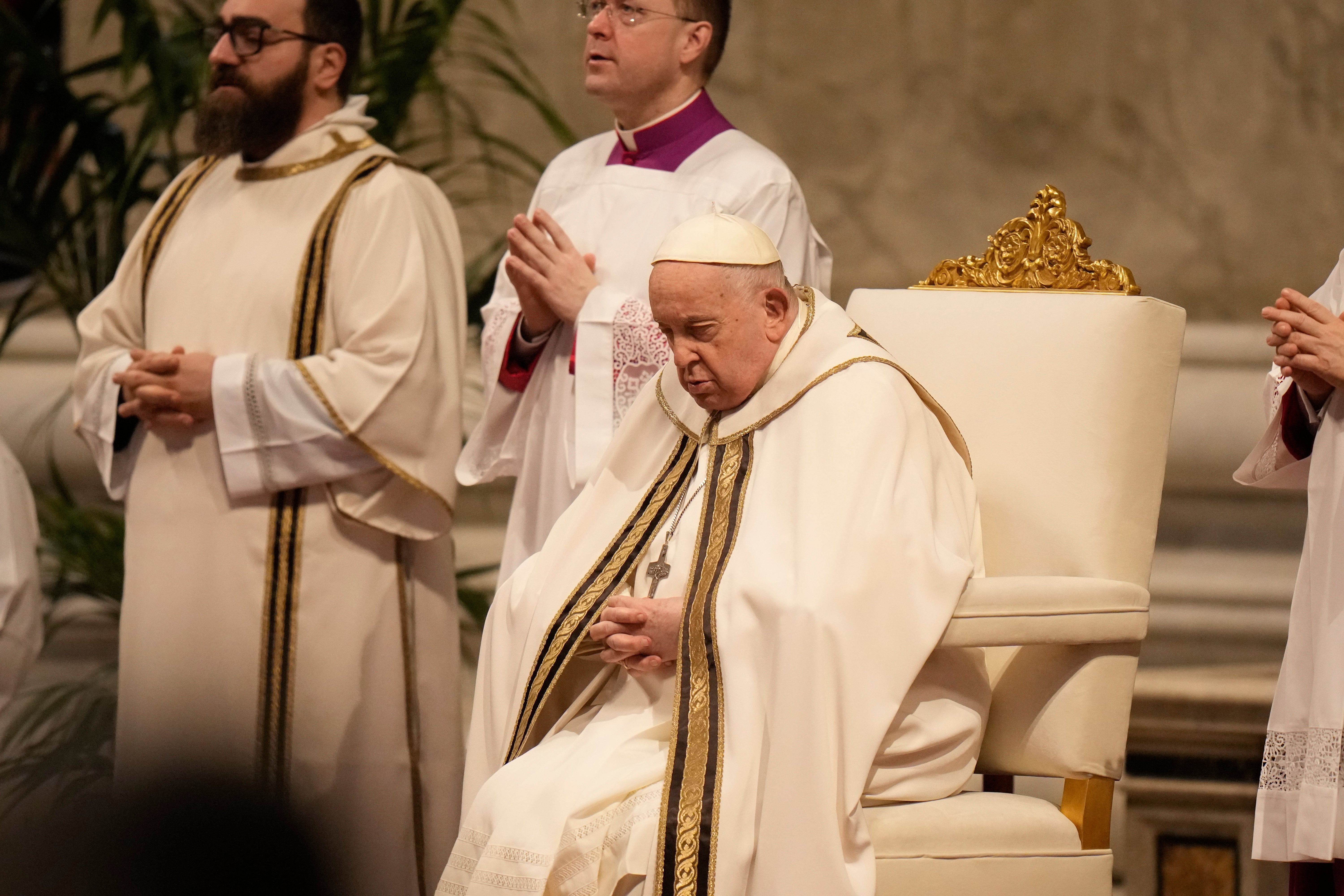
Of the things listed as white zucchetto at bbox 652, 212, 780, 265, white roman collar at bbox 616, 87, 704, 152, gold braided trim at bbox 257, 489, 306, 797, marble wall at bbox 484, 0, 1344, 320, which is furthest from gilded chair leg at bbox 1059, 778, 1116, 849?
marble wall at bbox 484, 0, 1344, 320

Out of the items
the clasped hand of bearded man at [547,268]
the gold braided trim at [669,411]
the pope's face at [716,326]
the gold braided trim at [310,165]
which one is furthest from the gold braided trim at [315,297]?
the pope's face at [716,326]

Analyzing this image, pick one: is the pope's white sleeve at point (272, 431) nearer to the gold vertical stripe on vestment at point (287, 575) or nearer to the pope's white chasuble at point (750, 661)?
the gold vertical stripe on vestment at point (287, 575)

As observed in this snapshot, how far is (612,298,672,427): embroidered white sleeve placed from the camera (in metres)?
3.62

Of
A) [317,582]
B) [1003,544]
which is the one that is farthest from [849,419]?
[317,582]

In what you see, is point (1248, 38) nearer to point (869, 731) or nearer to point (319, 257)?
point (319, 257)

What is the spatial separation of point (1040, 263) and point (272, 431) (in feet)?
5.76

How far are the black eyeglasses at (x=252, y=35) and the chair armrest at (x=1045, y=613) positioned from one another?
2.30 metres

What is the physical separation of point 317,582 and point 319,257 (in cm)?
75

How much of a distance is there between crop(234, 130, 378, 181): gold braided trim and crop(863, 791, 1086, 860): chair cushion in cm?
225

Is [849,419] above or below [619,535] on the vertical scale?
above

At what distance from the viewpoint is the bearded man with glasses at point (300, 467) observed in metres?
4.07

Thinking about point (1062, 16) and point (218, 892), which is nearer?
point (218, 892)

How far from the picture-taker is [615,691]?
3.07 m

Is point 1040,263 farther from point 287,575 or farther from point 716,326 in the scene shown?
point 287,575
